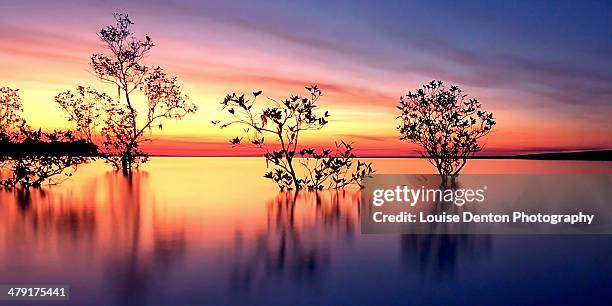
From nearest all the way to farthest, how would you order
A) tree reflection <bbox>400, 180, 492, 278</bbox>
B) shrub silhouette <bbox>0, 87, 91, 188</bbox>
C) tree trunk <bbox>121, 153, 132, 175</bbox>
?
1. tree reflection <bbox>400, 180, 492, 278</bbox>
2. shrub silhouette <bbox>0, 87, 91, 188</bbox>
3. tree trunk <bbox>121, 153, 132, 175</bbox>

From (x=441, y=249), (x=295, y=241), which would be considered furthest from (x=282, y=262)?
(x=441, y=249)

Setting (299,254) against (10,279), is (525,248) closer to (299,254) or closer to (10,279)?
(299,254)

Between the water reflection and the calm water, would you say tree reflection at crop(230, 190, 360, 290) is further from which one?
the water reflection

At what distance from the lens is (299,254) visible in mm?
16578

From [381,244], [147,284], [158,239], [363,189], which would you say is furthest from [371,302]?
[363,189]

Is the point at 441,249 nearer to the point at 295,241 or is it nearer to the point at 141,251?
the point at 295,241

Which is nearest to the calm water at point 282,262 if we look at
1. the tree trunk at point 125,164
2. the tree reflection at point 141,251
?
the tree reflection at point 141,251

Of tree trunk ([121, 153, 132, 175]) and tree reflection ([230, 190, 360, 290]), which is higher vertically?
tree trunk ([121, 153, 132, 175])

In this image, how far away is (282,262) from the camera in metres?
15.2

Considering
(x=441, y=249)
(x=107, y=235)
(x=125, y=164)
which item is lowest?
(x=441, y=249)

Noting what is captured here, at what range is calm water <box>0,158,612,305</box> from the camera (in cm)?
1186

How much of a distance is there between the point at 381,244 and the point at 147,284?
26.3 ft

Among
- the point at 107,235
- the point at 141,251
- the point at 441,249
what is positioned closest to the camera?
the point at 141,251

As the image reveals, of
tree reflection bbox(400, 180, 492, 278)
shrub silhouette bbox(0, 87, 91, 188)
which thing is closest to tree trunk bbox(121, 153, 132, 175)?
shrub silhouette bbox(0, 87, 91, 188)
